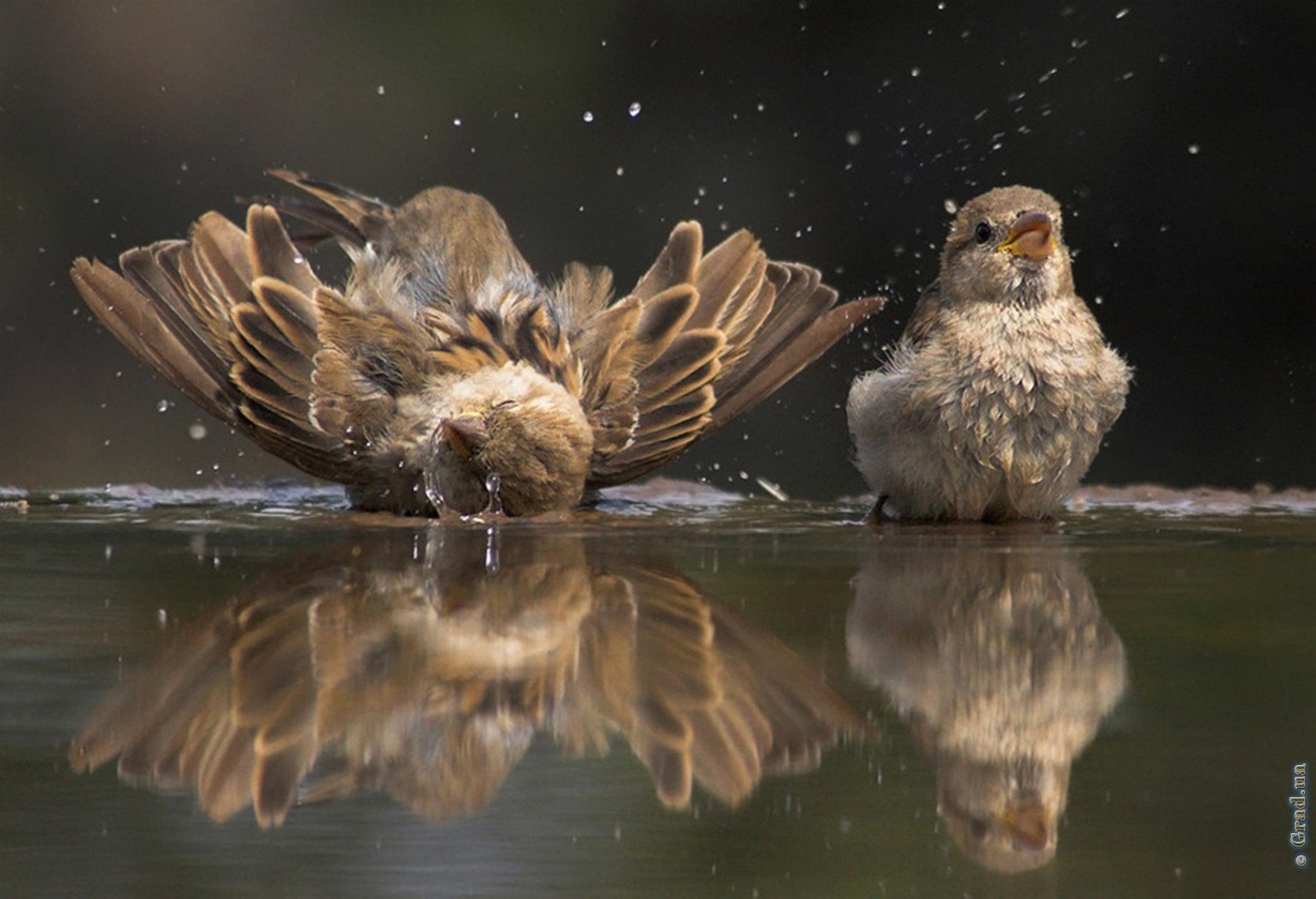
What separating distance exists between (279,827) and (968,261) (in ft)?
10.5

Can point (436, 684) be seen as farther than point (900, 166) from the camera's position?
No

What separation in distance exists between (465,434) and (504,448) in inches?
5.0

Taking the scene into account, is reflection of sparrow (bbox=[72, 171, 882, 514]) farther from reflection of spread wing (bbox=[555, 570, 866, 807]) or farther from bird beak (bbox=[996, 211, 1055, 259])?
reflection of spread wing (bbox=[555, 570, 866, 807])

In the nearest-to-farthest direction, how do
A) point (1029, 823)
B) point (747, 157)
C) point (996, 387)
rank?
point (1029, 823) < point (996, 387) < point (747, 157)

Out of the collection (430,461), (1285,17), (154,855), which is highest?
(1285,17)

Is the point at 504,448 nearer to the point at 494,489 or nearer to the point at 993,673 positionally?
the point at 494,489

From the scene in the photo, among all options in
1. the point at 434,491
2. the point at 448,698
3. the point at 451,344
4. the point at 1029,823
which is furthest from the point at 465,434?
the point at 1029,823

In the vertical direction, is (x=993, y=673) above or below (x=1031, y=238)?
below

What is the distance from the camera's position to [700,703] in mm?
2791

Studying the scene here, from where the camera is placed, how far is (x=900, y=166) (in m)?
9.90

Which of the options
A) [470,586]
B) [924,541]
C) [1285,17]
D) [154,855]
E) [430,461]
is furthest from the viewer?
[1285,17]

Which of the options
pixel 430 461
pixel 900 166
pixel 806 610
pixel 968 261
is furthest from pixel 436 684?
pixel 900 166

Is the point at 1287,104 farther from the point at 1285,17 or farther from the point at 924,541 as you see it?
the point at 924,541

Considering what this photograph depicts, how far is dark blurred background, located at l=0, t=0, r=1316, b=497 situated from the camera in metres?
9.38
